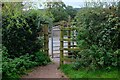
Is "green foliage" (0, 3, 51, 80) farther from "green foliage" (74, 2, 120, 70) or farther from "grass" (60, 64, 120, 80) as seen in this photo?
"green foliage" (74, 2, 120, 70)

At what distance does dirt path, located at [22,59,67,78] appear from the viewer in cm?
646

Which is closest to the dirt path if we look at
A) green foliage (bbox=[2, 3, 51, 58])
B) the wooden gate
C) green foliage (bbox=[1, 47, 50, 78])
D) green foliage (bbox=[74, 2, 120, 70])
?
green foliage (bbox=[1, 47, 50, 78])

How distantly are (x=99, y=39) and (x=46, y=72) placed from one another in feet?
5.49

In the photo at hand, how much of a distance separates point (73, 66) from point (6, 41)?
2119mm

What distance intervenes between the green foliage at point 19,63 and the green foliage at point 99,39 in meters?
1.36

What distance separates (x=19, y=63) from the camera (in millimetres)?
6379

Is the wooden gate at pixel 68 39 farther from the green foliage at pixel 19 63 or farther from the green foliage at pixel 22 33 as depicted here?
the green foliage at pixel 22 33

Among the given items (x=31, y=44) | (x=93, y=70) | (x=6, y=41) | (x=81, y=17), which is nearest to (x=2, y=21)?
(x=6, y=41)

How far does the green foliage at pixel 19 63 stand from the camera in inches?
216

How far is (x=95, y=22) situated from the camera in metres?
6.67

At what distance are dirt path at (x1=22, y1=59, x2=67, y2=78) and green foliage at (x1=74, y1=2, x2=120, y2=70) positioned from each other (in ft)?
1.87


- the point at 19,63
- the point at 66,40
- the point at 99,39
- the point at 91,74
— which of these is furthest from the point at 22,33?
the point at 91,74

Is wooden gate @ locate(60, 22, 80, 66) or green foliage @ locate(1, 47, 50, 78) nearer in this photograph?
green foliage @ locate(1, 47, 50, 78)

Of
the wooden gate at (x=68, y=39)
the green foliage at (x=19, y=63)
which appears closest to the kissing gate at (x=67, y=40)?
the wooden gate at (x=68, y=39)
